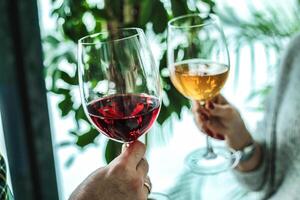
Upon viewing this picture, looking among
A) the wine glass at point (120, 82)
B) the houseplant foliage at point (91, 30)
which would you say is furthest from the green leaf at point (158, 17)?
the wine glass at point (120, 82)

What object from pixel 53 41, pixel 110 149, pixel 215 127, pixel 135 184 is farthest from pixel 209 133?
pixel 53 41

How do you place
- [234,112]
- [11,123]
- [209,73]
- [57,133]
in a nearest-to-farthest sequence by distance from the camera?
[209,73] < [234,112] < [11,123] < [57,133]

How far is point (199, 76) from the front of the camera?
1.04m

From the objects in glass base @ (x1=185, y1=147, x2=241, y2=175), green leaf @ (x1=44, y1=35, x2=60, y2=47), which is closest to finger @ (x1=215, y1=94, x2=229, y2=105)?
glass base @ (x1=185, y1=147, x2=241, y2=175)

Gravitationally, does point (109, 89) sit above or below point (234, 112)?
above

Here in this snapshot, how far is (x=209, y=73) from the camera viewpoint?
1044mm

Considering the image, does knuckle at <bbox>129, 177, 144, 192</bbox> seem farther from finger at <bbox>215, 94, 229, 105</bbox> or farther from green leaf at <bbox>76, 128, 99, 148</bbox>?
green leaf at <bbox>76, 128, 99, 148</bbox>

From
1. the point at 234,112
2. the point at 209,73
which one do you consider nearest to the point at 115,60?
the point at 209,73

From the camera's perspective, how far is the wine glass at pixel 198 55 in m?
1.04

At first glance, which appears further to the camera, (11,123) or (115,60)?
(11,123)

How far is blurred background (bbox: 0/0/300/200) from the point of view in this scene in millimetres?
1425

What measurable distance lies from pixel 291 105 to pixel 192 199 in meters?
0.31

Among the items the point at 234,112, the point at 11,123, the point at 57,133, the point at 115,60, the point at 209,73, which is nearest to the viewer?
the point at 115,60

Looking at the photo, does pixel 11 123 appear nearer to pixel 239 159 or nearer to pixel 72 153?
pixel 72 153
